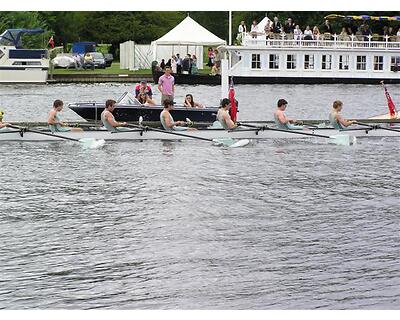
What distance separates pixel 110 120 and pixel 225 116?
333cm

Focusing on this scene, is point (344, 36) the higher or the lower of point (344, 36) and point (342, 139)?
the higher

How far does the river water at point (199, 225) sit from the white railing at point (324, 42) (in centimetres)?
3198

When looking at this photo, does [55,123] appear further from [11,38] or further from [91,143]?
[11,38]

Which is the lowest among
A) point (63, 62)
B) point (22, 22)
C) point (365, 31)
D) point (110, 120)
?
point (110, 120)

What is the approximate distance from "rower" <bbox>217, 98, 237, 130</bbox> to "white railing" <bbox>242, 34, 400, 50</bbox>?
113ft

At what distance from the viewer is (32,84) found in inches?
2584

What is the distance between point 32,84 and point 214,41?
42.3 feet

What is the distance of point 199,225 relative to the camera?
18562 mm

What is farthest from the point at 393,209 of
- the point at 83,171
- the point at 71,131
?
the point at 71,131

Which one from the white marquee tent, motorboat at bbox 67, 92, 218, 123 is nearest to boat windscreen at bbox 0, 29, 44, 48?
the white marquee tent

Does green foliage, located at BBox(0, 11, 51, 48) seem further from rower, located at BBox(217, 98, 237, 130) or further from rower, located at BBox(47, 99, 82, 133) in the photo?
rower, located at BBox(217, 98, 237, 130)

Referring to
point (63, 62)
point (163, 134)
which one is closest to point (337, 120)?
point (163, 134)

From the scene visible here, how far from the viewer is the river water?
14305mm

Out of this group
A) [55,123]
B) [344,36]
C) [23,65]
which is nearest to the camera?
[55,123]
